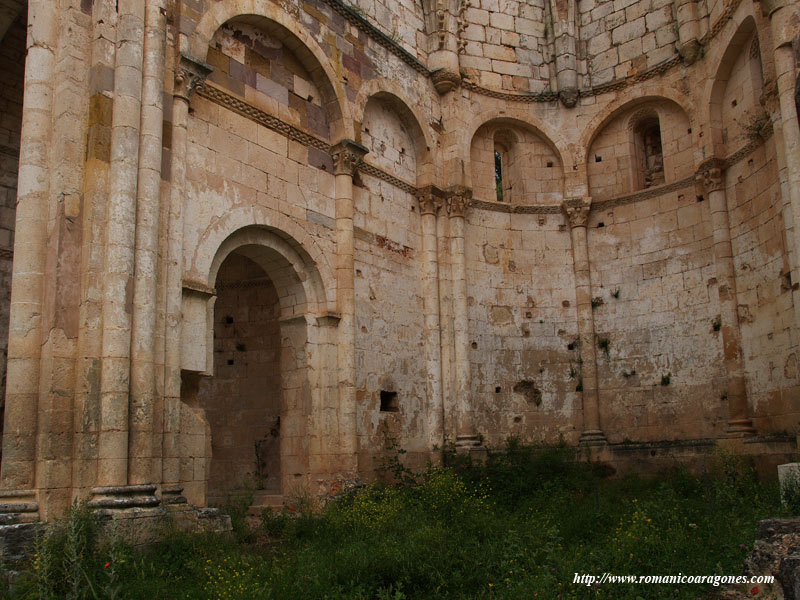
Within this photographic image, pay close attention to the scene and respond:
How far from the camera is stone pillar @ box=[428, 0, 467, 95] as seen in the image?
50.8 feet

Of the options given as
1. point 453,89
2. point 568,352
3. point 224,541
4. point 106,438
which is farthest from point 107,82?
point 568,352

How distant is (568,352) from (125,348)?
9.47 m

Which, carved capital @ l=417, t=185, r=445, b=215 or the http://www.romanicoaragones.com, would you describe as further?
carved capital @ l=417, t=185, r=445, b=215

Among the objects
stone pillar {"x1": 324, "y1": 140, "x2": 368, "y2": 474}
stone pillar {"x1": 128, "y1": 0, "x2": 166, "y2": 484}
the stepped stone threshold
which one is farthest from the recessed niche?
stone pillar {"x1": 128, "y1": 0, "x2": 166, "y2": 484}

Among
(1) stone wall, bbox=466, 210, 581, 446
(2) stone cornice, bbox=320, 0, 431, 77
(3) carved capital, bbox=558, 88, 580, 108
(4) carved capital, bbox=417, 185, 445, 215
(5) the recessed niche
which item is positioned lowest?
(5) the recessed niche

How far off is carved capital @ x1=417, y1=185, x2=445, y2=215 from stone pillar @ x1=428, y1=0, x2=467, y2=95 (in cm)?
224

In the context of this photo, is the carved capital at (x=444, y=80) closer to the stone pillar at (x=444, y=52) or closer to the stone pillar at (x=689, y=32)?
the stone pillar at (x=444, y=52)

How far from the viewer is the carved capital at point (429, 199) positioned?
584 inches

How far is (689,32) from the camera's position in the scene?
14914 millimetres

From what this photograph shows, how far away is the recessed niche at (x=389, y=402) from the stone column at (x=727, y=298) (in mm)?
5681

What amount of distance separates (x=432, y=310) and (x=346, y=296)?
2.46 metres

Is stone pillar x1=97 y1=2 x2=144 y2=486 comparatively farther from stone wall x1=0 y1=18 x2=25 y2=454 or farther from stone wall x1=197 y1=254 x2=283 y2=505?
stone wall x1=197 y1=254 x2=283 y2=505

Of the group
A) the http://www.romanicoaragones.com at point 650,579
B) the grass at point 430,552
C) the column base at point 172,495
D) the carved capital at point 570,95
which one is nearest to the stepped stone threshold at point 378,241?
the column base at point 172,495

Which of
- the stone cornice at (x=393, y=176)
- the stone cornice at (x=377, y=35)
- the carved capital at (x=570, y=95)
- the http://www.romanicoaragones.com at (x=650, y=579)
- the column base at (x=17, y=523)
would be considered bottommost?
the http://www.romanicoaragones.com at (x=650, y=579)
